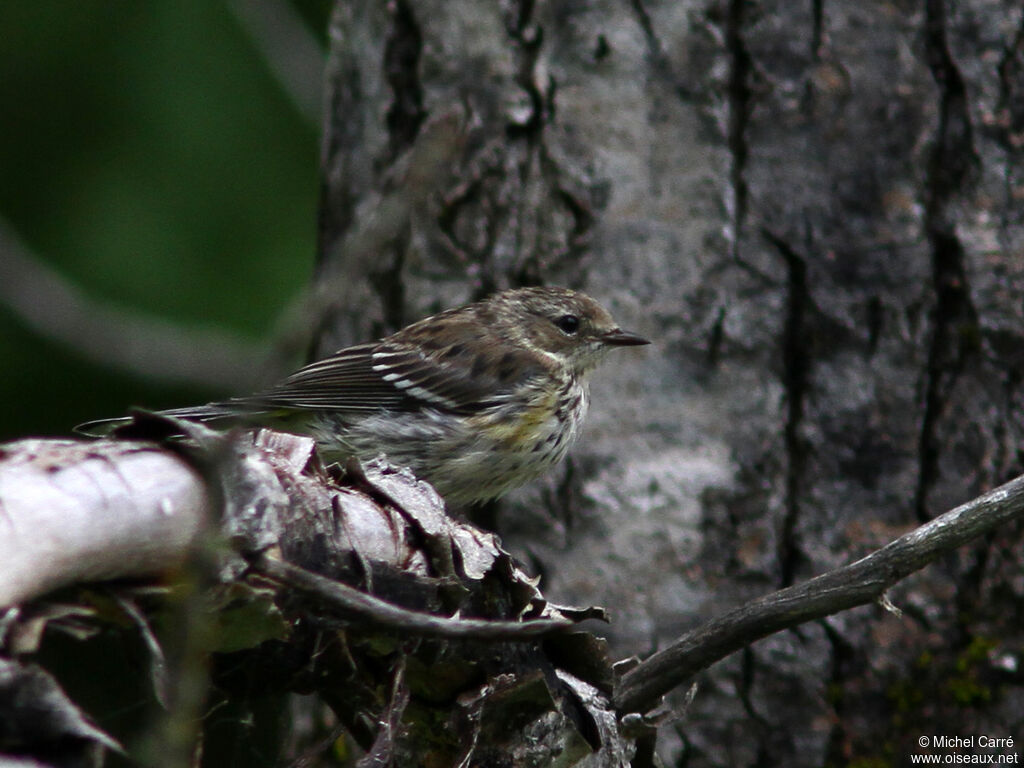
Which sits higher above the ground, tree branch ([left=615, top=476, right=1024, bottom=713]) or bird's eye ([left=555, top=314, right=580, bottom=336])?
bird's eye ([left=555, top=314, right=580, bottom=336])

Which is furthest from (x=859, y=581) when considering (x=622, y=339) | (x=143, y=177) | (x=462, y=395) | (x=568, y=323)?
(x=143, y=177)

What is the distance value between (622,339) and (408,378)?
3.92 feet

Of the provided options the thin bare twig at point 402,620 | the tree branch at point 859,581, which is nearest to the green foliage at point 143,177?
the tree branch at point 859,581

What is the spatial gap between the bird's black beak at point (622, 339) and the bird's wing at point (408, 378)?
0.85m

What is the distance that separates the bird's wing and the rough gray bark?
3.38ft

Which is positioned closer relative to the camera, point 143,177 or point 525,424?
point 525,424

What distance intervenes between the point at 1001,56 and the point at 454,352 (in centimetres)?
248

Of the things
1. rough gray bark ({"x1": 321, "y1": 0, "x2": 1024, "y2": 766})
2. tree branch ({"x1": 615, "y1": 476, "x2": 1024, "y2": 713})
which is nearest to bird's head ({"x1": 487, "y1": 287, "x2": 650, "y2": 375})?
rough gray bark ({"x1": 321, "y1": 0, "x2": 1024, "y2": 766})

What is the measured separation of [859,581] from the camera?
250 cm

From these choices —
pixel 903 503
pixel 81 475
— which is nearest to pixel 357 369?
pixel 903 503

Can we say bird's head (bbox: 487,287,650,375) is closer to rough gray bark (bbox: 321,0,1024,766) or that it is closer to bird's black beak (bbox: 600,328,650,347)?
bird's black beak (bbox: 600,328,650,347)

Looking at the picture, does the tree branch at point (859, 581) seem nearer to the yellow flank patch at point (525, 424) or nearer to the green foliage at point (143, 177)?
the yellow flank patch at point (525, 424)

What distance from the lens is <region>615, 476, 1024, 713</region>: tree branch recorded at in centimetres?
250

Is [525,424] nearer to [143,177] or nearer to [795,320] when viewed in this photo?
[795,320]
